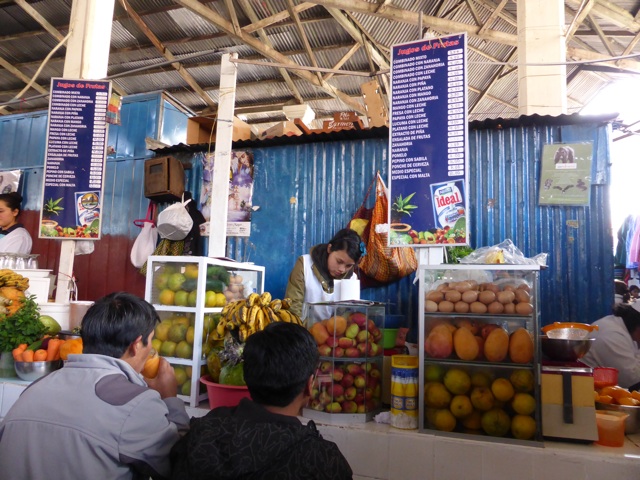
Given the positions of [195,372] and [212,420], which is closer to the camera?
[212,420]

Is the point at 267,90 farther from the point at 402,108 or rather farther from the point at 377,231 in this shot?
the point at 402,108

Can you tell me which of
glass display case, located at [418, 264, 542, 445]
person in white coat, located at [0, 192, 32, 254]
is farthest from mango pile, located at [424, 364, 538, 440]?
person in white coat, located at [0, 192, 32, 254]

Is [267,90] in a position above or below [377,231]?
above

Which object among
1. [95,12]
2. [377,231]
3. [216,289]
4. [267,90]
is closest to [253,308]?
[216,289]

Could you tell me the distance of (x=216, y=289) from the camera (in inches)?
114

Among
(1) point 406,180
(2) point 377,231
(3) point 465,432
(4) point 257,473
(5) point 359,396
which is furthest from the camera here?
(2) point 377,231

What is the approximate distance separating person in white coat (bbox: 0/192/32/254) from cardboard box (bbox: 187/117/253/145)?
7.36 feet

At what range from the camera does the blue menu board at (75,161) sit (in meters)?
4.13

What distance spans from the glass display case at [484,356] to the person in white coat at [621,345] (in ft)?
5.54

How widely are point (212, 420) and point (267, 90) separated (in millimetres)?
8031

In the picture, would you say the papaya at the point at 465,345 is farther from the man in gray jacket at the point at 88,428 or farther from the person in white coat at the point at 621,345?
the person in white coat at the point at 621,345

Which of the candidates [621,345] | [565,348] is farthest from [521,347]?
[621,345]

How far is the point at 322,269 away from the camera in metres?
3.77

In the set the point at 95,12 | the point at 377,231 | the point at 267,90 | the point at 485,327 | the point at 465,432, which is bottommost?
the point at 465,432
